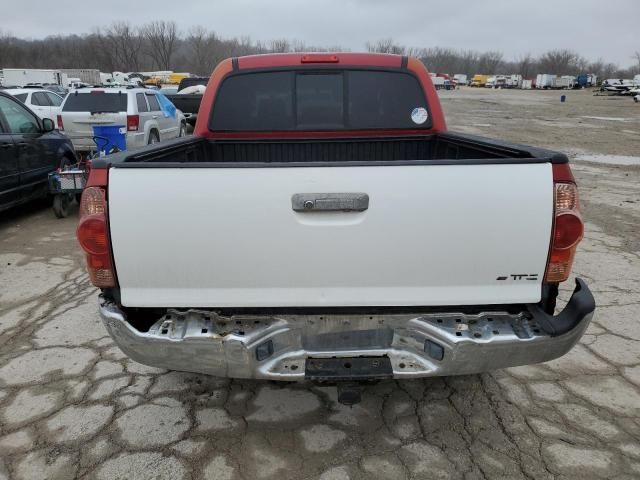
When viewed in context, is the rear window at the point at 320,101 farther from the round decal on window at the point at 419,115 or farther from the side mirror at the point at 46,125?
the side mirror at the point at 46,125

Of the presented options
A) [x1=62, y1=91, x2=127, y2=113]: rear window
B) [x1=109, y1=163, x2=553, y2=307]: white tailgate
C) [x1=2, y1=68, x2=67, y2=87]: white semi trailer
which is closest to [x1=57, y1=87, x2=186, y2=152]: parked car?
[x1=62, y1=91, x2=127, y2=113]: rear window

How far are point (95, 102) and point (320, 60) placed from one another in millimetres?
8933

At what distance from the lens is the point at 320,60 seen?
3805 mm

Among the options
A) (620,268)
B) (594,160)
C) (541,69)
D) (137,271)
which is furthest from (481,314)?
(541,69)

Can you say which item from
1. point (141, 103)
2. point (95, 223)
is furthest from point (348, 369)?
point (141, 103)

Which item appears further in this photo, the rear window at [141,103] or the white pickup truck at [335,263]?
the rear window at [141,103]

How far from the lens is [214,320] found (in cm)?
235

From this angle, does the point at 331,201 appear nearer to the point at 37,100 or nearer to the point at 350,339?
the point at 350,339

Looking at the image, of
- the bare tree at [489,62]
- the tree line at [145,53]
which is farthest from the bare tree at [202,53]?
the bare tree at [489,62]

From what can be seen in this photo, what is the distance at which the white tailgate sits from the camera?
2168 mm

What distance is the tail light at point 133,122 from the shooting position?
10805 mm

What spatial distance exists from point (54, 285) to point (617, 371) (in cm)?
512

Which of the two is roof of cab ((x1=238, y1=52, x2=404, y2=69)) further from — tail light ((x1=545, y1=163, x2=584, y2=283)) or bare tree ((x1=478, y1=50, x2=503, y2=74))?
bare tree ((x1=478, y1=50, x2=503, y2=74))

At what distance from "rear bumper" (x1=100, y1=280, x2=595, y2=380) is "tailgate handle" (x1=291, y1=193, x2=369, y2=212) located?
552mm
